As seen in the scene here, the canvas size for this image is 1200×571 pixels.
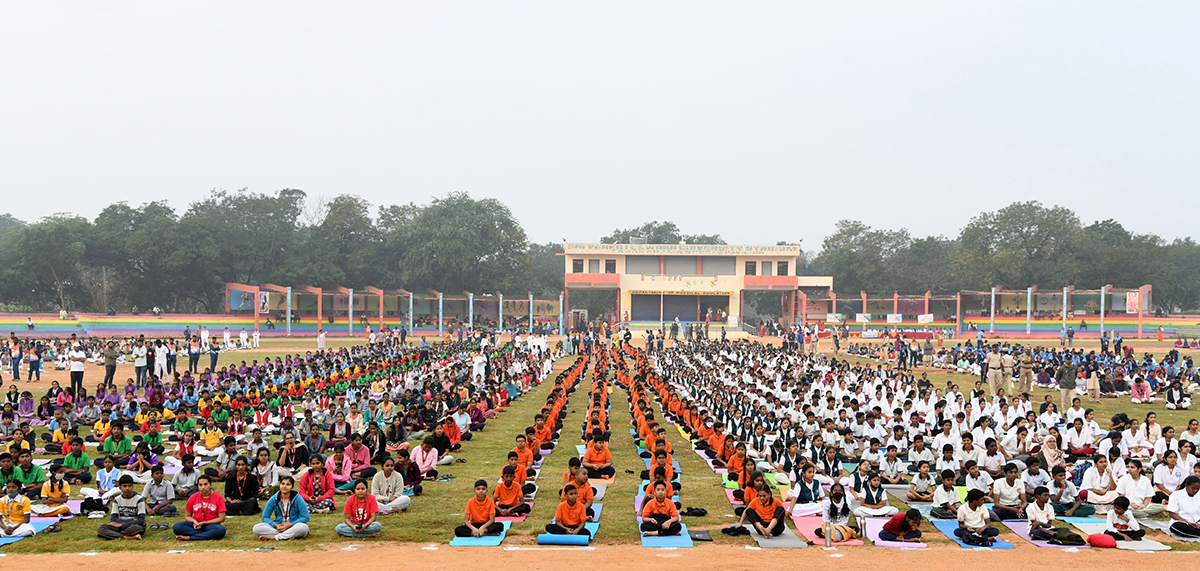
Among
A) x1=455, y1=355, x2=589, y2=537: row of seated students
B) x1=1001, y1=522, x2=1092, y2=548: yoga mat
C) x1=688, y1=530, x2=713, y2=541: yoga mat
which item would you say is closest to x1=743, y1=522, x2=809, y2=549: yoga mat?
x1=688, y1=530, x2=713, y2=541: yoga mat

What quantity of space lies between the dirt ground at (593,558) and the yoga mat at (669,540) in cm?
14

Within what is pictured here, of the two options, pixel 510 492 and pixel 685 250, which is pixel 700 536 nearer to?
pixel 510 492

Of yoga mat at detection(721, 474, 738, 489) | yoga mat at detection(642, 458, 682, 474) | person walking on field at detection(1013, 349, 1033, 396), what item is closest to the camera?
yoga mat at detection(721, 474, 738, 489)

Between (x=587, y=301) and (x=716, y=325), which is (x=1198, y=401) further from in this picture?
(x=587, y=301)

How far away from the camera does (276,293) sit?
48.4 m

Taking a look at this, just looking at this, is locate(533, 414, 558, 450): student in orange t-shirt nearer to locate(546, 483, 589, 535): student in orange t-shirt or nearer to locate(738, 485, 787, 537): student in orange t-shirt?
locate(546, 483, 589, 535): student in orange t-shirt

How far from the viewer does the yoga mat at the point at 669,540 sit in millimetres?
8227

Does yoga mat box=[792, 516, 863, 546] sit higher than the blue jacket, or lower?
lower

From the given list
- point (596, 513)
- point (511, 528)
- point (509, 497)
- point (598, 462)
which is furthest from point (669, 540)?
point (598, 462)

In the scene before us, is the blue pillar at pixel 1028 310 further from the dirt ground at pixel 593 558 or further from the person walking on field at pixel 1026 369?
the dirt ground at pixel 593 558

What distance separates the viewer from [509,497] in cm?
934

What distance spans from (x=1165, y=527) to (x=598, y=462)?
652cm

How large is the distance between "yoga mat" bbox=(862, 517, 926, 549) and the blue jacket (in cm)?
584

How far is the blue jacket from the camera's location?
856cm
